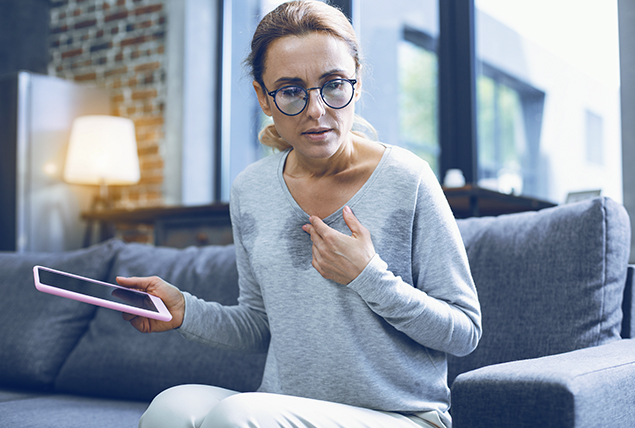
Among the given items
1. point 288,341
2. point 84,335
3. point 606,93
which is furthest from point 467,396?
point 606,93

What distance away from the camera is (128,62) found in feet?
12.8

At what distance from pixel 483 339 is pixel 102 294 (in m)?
0.80

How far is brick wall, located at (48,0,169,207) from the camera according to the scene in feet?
12.4

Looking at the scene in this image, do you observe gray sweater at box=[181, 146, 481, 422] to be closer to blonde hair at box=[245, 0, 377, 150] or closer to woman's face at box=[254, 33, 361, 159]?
woman's face at box=[254, 33, 361, 159]

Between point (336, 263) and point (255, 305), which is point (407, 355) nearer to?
point (336, 263)

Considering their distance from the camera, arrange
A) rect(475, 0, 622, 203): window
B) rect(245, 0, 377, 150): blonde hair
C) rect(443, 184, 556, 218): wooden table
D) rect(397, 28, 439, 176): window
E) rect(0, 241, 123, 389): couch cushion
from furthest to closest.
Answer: rect(397, 28, 439, 176): window, rect(475, 0, 622, 203): window, rect(443, 184, 556, 218): wooden table, rect(0, 241, 123, 389): couch cushion, rect(245, 0, 377, 150): blonde hair

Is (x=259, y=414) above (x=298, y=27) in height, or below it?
below

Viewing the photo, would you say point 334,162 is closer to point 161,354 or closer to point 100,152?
point 161,354

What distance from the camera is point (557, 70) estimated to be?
2.86 metres

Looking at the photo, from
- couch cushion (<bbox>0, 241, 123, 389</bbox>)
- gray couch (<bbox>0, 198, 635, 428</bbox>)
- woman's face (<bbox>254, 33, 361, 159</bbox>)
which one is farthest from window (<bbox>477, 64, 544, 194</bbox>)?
woman's face (<bbox>254, 33, 361, 159</bbox>)

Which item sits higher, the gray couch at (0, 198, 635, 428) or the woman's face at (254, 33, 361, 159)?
the woman's face at (254, 33, 361, 159)

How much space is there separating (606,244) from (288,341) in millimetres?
680

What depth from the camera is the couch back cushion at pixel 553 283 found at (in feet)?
3.92

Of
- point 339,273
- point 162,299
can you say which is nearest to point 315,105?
point 339,273
